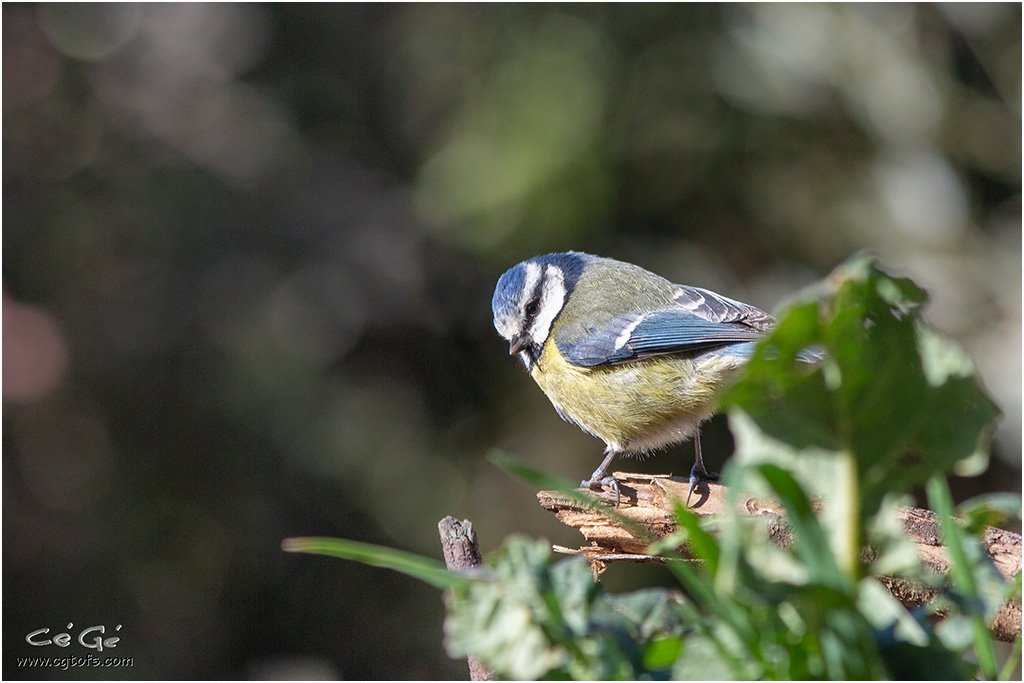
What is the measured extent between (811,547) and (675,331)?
4.95ft

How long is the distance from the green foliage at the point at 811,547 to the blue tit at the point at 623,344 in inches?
48.5

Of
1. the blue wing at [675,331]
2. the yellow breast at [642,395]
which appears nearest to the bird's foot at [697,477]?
the yellow breast at [642,395]

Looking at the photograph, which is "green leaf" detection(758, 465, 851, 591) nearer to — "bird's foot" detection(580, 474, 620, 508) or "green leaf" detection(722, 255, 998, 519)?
"green leaf" detection(722, 255, 998, 519)

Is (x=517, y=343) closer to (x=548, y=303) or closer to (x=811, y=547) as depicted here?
(x=548, y=303)

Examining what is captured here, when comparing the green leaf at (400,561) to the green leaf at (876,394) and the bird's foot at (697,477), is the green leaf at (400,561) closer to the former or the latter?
the green leaf at (876,394)

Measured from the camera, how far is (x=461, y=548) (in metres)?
0.80

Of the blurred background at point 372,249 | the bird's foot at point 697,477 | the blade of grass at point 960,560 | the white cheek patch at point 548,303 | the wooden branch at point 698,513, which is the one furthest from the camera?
the blurred background at point 372,249

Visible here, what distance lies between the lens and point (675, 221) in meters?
3.42

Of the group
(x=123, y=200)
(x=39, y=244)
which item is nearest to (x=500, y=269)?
(x=123, y=200)

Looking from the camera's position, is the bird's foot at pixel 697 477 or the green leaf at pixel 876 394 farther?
the bird's foot at pixel 697 477

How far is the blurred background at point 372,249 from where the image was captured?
308 centimetres

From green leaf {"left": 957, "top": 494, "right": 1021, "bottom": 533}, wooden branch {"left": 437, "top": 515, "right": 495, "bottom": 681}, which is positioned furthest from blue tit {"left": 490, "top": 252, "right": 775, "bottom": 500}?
green leaf {"left": 957, "top": 494, "right": 1021, "bottom": 533}

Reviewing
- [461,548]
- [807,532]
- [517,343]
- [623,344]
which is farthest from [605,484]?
[807,532]

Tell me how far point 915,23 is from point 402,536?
8.92 feet
